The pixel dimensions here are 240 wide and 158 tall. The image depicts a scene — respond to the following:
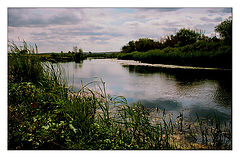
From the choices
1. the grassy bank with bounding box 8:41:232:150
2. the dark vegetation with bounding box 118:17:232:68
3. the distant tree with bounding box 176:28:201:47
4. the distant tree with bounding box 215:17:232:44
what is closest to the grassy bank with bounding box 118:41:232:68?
the dark vegetation with bounding box 118:17:232:68

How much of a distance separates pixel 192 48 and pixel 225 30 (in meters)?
2.66

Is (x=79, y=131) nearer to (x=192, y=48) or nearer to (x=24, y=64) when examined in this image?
(x=24, y=64)

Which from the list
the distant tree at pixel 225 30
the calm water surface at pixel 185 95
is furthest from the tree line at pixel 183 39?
the calm water surface at pixel 185 95

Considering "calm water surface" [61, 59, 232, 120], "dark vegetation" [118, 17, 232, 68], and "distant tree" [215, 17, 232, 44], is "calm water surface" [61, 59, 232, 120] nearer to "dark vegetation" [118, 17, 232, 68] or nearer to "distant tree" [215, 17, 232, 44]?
"dark vegetation" [118, 17, 232, 68]

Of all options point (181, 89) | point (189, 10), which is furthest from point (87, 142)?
point (181, 89)

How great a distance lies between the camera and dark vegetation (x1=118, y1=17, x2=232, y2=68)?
3469 mm

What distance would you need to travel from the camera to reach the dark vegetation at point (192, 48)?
11.4 feet

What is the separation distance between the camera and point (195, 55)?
6.08 meters

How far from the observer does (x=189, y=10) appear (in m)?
2.70

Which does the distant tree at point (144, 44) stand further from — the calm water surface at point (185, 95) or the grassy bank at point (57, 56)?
the grassy bank at point (57, 56)

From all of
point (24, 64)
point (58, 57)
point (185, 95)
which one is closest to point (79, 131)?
point (58, 57)

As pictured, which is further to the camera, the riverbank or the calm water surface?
the riverbank
